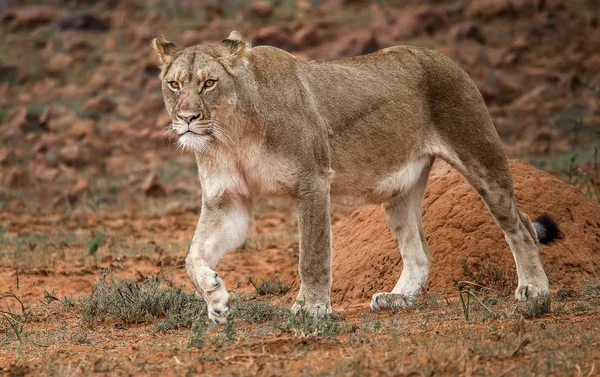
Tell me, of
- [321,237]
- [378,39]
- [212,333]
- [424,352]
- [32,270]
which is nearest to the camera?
[424,352]

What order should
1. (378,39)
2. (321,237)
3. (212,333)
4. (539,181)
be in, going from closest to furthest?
(212,333) → (321,237) → (539,181) → (378,39)

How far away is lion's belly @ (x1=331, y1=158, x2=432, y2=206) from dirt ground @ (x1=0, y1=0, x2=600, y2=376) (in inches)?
33.6

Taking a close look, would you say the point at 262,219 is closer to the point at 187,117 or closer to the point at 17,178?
the point at 17,178

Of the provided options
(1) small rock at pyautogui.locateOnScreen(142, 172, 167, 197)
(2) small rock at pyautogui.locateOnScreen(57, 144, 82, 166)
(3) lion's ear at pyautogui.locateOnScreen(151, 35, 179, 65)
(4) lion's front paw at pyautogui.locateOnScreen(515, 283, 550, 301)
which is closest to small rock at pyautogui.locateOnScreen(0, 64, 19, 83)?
(2) small rock at pyautogui.locateOnScreen(57, 144, 82, 166)

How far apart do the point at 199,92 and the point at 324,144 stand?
102 centimetres

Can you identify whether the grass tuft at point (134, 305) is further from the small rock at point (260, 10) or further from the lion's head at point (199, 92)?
the small rock at point (260, 10)

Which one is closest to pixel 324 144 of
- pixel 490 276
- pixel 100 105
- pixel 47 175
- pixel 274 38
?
pixel 490 276

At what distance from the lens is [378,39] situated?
76.9 ft

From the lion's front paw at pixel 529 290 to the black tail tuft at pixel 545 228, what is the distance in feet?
2.39

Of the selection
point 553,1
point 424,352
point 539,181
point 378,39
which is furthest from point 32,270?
point 553,1

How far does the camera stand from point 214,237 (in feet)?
21.4

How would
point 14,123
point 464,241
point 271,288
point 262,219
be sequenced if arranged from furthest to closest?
point 14,123 → point 262,219 → point 271,288 → point 464,241

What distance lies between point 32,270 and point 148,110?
1111 centimetres

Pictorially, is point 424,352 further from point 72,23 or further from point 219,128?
point 72,23
